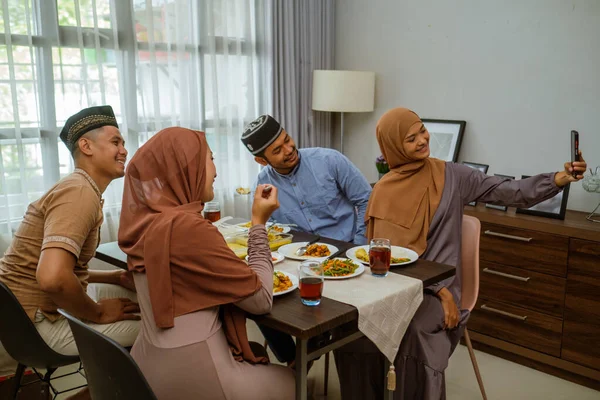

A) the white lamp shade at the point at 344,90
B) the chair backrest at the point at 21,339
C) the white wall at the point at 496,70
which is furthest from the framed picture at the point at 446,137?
the chair backrest at the point at 21,339

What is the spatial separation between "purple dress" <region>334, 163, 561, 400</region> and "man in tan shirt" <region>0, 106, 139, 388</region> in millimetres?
904

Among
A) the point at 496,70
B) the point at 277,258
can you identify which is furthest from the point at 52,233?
the point at 496,70

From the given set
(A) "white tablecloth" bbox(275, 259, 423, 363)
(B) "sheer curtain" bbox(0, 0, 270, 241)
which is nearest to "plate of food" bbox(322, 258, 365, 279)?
(A) "white tablecloth" bbox(275, 259, 423, 363)

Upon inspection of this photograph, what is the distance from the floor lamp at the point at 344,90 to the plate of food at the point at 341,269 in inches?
85.6

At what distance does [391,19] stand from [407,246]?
7.39 ft

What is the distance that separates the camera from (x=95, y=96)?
3.24m

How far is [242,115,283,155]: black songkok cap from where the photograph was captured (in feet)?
8.81

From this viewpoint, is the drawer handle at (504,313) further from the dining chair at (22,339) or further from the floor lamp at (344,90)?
the dining chair at (22,339)

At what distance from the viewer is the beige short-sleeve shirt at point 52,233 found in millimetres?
1868

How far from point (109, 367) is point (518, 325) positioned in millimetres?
2343

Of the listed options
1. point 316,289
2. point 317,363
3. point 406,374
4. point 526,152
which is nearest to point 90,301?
point 316,289

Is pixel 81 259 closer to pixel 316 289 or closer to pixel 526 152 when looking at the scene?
pixel 316 289

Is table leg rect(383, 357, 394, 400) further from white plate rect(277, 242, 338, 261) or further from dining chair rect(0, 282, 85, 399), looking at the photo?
dining chair rect(0, 282, 85, 399)

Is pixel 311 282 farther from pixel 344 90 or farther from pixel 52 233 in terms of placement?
pixel 344 90
